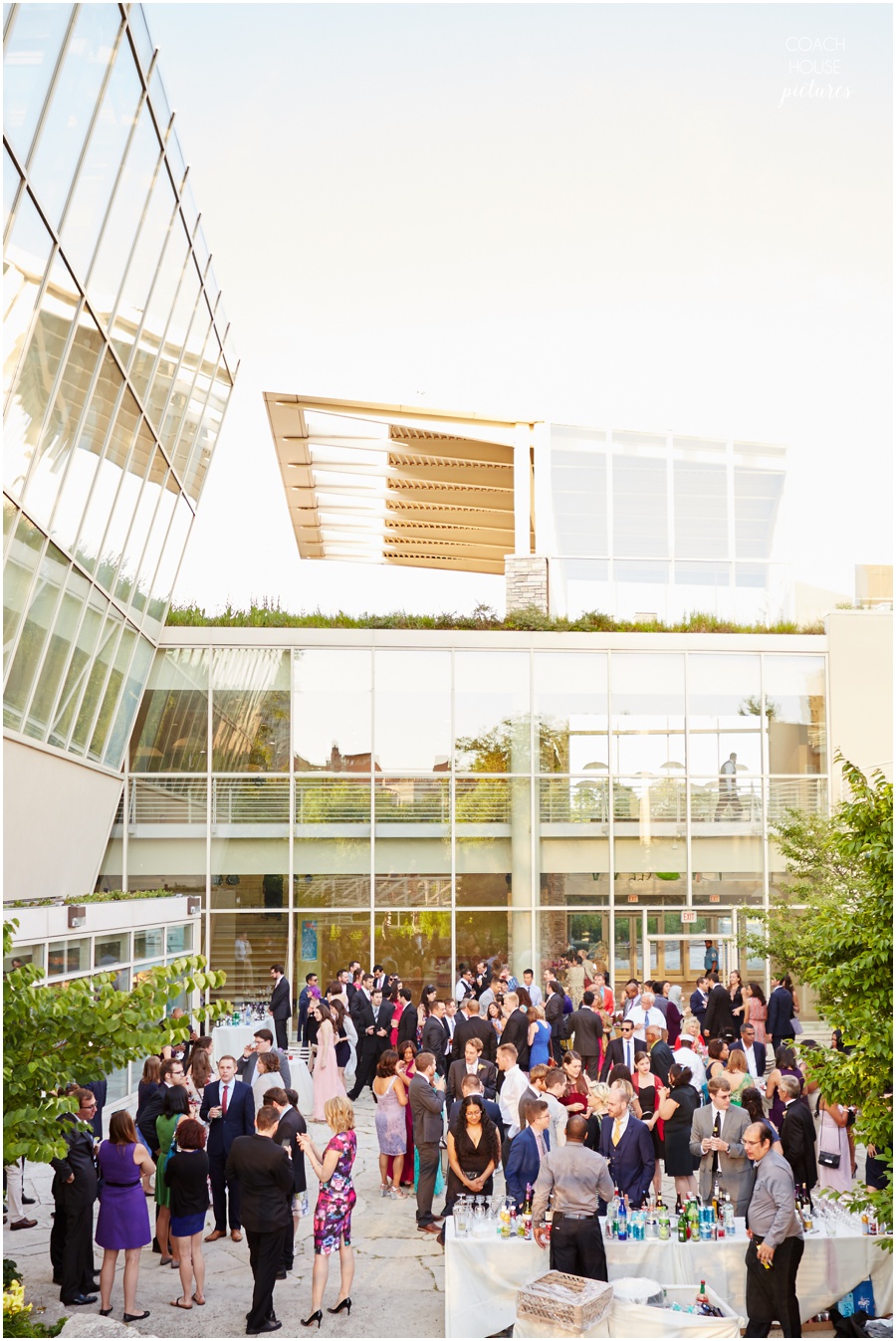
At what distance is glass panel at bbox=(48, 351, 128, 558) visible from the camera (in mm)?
13734

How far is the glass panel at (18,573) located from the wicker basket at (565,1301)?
881cm

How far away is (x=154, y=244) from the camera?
15.1 m

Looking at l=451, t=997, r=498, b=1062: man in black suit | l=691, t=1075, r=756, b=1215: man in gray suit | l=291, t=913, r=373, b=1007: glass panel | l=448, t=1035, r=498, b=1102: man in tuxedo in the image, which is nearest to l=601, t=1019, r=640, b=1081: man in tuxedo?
l=448, t=1035, r=498, b=1102: man in tuxedo

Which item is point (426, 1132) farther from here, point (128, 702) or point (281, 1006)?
point (128, 702)

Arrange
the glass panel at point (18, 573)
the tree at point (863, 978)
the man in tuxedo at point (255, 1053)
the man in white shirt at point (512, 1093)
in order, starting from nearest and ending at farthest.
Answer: the tree at point (863, 978) → the man in white shirt at point (512, 1093) → the man in tuxedo at point (255, 1053) → the glass panel at point (18, 573)

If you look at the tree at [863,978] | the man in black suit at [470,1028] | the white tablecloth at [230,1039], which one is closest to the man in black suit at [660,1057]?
the man in black suit at [470,1028]

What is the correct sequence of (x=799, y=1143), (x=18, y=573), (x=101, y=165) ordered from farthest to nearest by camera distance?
(x=18, y=573), (x=101, y=165), (x=799, y=1143)

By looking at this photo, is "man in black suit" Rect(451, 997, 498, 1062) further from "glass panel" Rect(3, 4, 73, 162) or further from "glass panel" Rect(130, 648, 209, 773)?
"glass panel" Rect(130, 648, 209, 773)

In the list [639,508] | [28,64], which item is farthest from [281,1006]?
[28,64]

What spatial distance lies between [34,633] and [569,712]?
1174cm

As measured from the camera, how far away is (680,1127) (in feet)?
33.4

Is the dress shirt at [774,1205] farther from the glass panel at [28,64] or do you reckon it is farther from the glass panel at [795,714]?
the glass panel at [795,714]

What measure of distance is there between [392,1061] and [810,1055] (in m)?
5.00

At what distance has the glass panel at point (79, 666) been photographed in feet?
52.5
